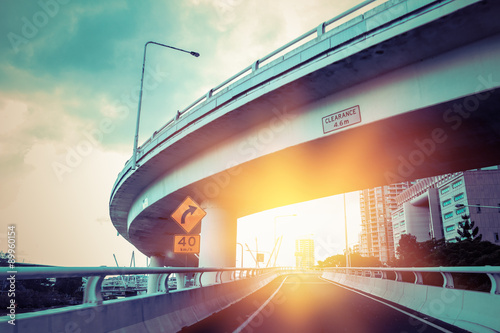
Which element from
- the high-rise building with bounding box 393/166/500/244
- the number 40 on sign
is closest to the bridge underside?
the number 40 on sign

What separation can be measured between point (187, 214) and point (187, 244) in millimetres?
883

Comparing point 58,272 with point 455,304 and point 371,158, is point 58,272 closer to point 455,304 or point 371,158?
point 455,304

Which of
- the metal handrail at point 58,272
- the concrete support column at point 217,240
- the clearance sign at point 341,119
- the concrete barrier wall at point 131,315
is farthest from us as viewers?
the concrete support column at point 217,240

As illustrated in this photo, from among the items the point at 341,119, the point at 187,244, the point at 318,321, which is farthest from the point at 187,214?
the point at 341,119

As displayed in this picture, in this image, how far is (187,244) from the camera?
10641 millimetres

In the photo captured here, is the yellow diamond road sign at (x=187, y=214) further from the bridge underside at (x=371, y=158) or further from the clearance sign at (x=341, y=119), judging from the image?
the clearance sign at (x=341, y=119)

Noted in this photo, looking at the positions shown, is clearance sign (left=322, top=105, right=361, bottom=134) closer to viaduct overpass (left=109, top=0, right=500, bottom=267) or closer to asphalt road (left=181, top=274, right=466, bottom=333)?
viaduct overpass (left=109, top=0, right=500, bottom=267)

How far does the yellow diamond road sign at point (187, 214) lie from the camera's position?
1081cm

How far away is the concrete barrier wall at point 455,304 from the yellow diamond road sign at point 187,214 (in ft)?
22.6

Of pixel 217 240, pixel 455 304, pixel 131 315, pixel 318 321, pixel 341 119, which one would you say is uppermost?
pixel 341 119

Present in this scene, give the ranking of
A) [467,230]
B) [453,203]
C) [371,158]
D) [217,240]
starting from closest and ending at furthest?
[371,158] → [217,240] → [467,230] → [453,203]

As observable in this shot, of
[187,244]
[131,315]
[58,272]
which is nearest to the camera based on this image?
[58,272]

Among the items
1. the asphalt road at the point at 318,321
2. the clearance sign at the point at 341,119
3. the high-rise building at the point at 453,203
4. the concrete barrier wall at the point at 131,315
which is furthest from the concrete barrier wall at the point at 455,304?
the high-rise building at the point at 453,203

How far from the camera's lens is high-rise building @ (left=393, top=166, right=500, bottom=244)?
9044 centimetres
